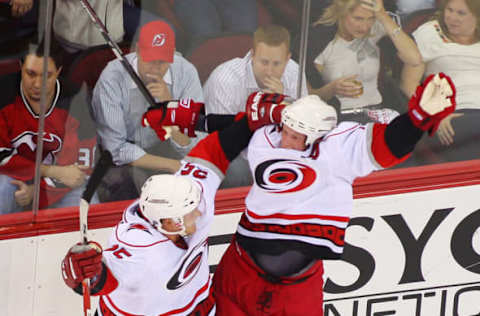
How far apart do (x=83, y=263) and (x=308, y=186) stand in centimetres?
69

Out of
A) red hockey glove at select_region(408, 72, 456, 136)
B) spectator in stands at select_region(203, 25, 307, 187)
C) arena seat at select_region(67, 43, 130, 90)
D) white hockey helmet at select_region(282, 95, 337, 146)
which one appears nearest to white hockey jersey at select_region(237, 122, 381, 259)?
white hockey helmet at select_region(282, 95, 337, 146)

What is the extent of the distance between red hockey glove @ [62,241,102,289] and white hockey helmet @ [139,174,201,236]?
169 millimetres

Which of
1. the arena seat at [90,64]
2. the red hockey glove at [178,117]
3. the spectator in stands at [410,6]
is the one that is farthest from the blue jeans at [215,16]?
the spectator in stands at [410,6]

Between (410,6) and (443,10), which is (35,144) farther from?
(443,10)

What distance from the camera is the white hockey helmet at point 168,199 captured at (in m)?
2.45

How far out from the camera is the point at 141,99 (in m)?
3.20

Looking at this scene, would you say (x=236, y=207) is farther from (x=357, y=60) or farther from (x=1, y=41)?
(x=1, y=41)

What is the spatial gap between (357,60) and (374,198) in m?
0.52

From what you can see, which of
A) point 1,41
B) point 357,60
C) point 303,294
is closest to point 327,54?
point 357,60

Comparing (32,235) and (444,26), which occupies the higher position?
(444,26)

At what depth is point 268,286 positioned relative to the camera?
289 cm

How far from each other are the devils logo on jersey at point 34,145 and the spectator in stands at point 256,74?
53 centimetres

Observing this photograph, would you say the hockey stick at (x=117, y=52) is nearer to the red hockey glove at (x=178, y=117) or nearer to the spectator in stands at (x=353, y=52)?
the red hockey glove at (x=178, y=117)

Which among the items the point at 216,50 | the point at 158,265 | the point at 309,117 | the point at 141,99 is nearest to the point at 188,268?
the point at 158,265
